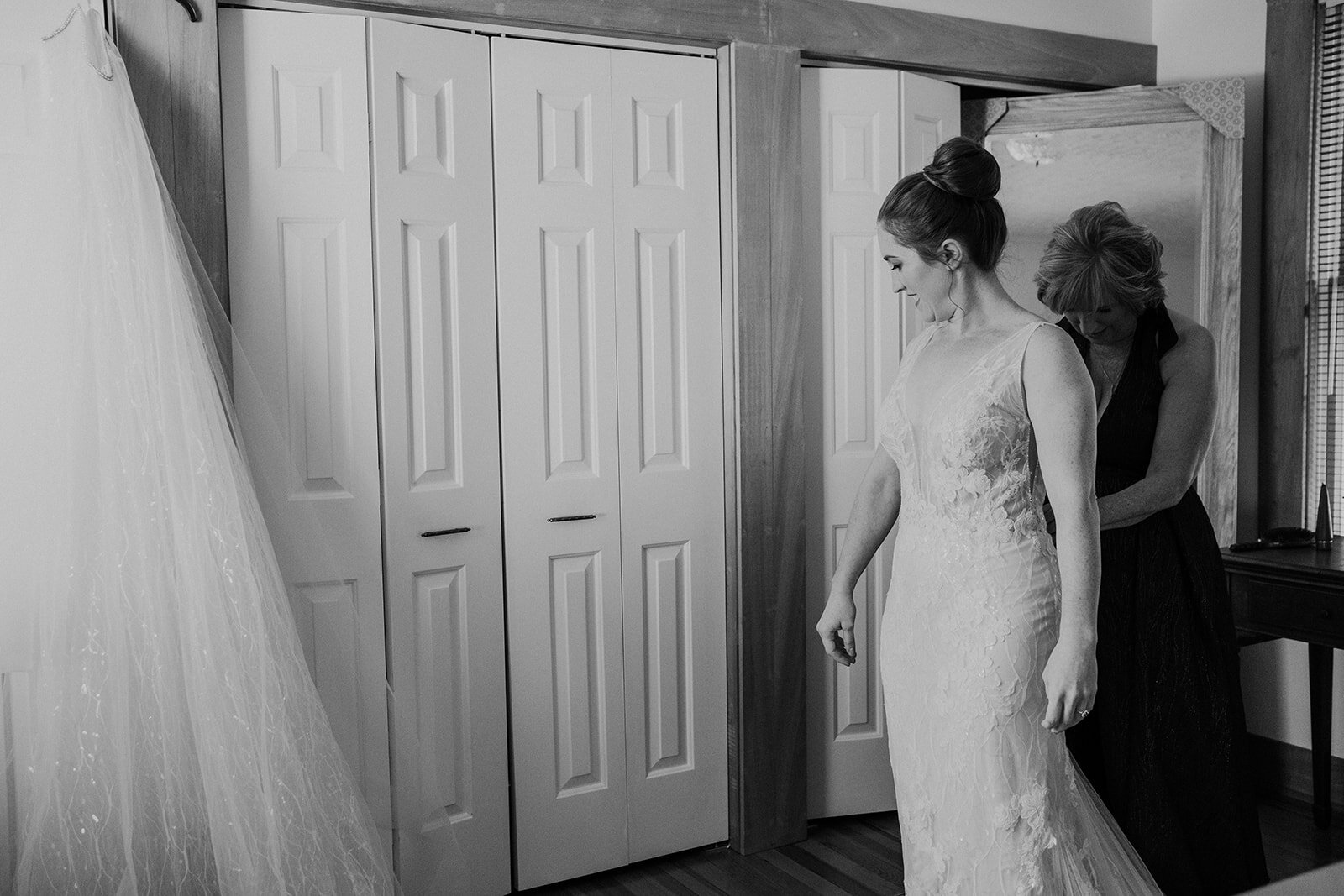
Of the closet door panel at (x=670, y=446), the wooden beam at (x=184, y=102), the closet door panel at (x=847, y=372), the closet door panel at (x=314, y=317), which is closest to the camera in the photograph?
the wooden beam at (x=184, y=102)

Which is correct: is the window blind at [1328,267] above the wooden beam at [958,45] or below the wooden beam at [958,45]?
below

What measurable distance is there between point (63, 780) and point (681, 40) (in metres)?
2.19

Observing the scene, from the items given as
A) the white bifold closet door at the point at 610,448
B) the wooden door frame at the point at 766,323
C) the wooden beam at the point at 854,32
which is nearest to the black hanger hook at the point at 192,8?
the wooden beam at the point at 854,32

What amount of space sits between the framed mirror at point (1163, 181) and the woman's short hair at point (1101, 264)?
3.47 feet

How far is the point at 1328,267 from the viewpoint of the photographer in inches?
133

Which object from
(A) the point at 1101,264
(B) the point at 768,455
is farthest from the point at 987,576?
(B) the point at 768,455

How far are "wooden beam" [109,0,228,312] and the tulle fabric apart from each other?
0.30m

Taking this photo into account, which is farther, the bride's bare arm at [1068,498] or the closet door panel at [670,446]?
the closet door panel at [670,446]

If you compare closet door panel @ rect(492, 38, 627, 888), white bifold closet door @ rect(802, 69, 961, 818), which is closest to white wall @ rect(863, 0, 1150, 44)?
white bifold closet door @ rect(802, 69, 961, 818)

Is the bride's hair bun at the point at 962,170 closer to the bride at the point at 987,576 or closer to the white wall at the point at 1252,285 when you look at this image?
the bride at the point at 987,576

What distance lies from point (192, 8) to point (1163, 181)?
2.74m

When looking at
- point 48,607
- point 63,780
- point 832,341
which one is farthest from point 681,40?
point 63,780

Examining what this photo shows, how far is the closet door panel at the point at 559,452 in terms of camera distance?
2.85m

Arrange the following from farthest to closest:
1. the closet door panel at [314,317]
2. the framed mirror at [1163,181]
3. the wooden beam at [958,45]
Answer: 1. the framed mirror at [1163,181]
2. the wooden beam at [958,45]
3. the closet door panel at [314,317]
